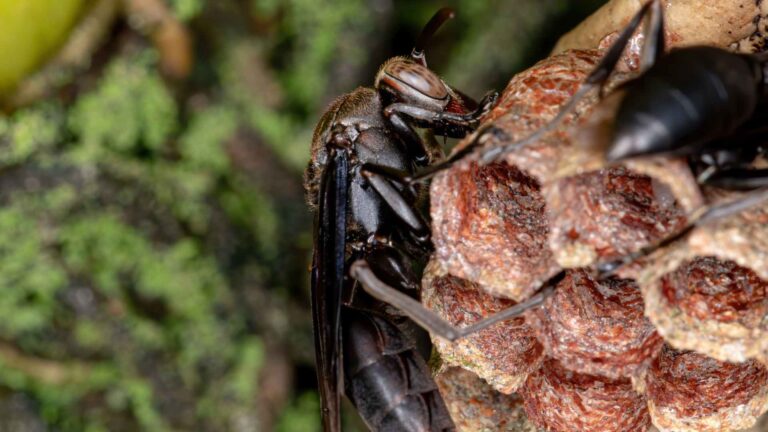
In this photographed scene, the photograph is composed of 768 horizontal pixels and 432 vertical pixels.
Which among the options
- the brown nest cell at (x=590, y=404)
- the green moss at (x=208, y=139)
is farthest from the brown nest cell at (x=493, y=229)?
the green moss at (x=208, y=139)

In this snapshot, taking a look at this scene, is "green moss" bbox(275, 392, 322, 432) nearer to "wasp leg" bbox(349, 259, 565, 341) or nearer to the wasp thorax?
"wasp leg" bbox(349, 259, 565, 341)

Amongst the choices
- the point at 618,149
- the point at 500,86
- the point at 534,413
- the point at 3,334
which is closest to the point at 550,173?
the point at 618,149

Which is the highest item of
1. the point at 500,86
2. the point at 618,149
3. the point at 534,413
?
the point at 500,86

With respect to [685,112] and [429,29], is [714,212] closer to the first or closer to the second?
[685,112]

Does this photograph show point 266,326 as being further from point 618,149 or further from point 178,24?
point 618,149

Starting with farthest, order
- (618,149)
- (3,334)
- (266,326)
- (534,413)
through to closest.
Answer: (266,326) < (3,334) < (534,413) < (618,149)

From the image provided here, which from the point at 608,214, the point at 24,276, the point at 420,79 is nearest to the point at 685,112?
the point at 608,214

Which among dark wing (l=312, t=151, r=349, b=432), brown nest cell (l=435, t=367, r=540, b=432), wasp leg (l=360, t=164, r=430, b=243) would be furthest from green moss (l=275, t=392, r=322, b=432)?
wasp leg (l=360, t=164, r=430, b=243)

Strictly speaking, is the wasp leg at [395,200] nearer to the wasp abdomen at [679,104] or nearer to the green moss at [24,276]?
the wasp abdomen at [679,104]
